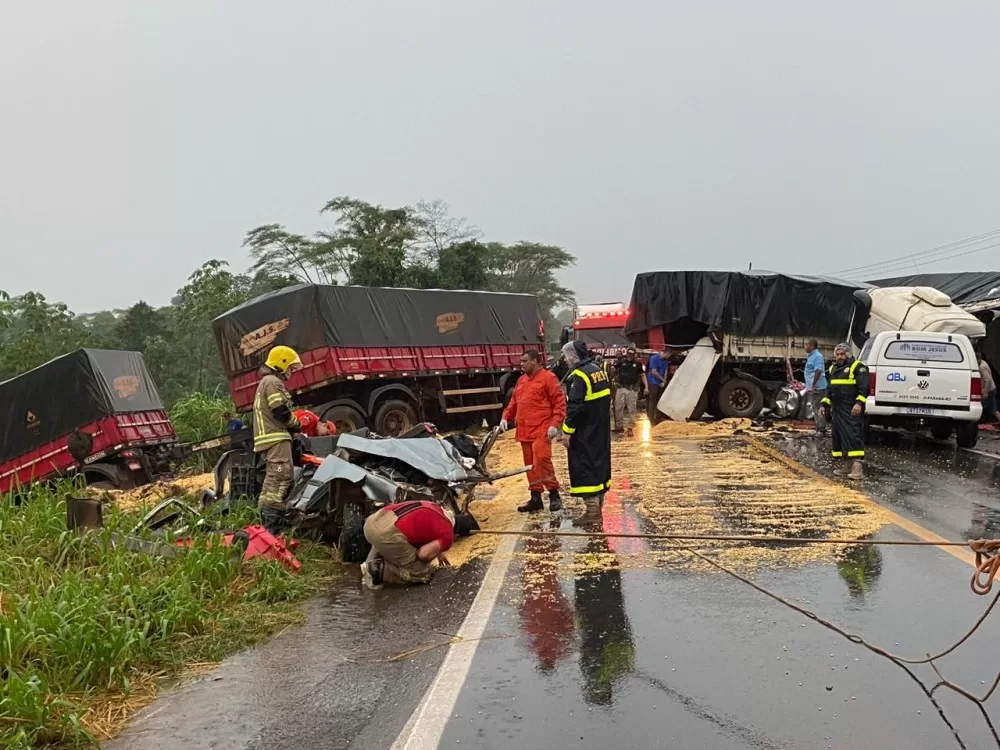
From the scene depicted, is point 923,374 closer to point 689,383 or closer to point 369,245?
point 689,383

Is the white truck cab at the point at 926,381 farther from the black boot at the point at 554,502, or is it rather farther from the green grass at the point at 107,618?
the green grass at the point at 107,618

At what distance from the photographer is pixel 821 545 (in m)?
6.16

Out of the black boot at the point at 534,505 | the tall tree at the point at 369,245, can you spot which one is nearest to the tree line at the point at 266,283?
the tall tree at the point at 369,245

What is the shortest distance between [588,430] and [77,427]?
10.1m

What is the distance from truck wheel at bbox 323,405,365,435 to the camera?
14.7m

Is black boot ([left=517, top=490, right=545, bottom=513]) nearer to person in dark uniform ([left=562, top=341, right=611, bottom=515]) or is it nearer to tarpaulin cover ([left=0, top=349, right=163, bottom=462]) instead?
person in dark uniform ([left=562, top=341, right=611, bottom=515])

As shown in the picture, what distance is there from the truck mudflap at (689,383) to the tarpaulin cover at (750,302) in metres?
0.52

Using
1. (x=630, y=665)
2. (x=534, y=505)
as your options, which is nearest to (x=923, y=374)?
(x=534, y=505)

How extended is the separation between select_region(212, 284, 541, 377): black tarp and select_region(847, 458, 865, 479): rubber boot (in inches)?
361

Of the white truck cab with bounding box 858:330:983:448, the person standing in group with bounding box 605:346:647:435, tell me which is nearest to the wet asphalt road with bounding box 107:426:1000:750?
the white truck cab with bounding box 858:330:983:448

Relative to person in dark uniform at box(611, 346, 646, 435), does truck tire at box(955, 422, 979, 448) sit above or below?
below

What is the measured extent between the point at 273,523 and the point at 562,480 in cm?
419

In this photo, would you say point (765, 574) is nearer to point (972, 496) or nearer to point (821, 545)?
point (821, 545)

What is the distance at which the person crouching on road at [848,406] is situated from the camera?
32.7 feet
